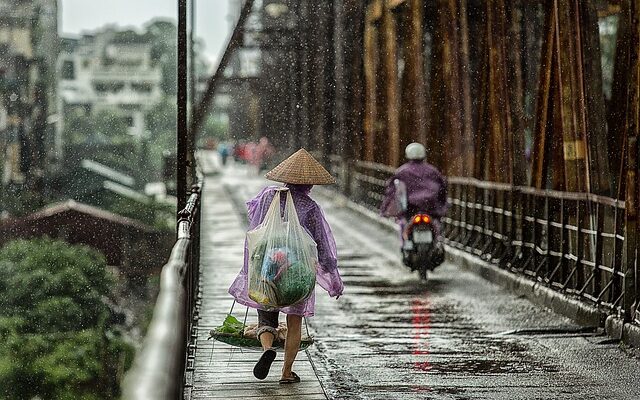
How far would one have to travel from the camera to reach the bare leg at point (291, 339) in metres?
8.66

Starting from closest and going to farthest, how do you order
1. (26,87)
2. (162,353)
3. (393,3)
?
(162,353) < (393,3) < (26,87)

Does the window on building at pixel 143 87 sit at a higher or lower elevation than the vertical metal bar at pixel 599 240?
lower

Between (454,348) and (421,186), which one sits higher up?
(421,186)

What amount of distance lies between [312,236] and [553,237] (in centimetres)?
558

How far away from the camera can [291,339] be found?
8.73 metres

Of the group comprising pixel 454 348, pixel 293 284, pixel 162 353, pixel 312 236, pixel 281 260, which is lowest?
pixel 454 348

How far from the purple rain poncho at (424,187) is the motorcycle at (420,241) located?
0.23 feet

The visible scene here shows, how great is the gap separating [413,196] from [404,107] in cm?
913

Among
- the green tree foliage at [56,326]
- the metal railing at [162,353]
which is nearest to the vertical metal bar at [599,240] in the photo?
the metal railing at [162,353]

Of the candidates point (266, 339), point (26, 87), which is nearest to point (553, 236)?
point (266, 339)

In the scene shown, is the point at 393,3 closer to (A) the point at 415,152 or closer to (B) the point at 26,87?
(A) the point at 415,152

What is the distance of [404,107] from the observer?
24859 mm

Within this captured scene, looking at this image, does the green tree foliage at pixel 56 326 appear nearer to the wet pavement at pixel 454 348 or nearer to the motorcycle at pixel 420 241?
the motorcycle at pixel 420 241

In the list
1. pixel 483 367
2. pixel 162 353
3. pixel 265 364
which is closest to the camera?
pixel 162 353
